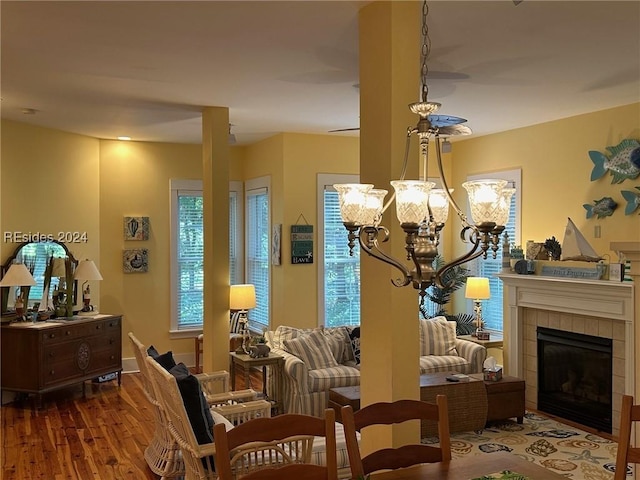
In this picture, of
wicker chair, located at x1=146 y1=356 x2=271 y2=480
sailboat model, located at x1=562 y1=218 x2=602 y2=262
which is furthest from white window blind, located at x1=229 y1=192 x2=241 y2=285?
wicker chair, located at x1=146 y1=356 x2=271 y2=480

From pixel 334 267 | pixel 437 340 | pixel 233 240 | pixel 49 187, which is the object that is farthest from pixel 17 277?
pixel 437 340

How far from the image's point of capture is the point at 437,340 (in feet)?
20.8

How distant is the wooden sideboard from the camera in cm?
600

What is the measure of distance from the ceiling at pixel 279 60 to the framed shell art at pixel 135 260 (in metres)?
1.97

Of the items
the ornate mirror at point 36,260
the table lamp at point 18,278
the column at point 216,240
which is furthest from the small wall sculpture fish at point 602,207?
the ornate mirror at point 36,260

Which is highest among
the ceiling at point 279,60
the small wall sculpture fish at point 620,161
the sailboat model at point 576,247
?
the ceiling at point 279,60

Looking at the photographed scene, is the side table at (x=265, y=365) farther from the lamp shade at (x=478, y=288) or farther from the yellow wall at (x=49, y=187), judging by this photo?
the yellow wall at (x=49, y=187)

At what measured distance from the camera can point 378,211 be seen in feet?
7.02

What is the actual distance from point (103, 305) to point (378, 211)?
633 cm

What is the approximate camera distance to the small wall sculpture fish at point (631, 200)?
5.41 meters

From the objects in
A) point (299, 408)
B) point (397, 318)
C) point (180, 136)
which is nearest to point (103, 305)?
point (180, 136)

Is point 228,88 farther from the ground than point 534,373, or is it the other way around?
point 228,88

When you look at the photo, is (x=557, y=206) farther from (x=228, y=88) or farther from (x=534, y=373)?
(x=228, y=88)

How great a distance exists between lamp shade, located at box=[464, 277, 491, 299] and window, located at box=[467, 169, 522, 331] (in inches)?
6.1
